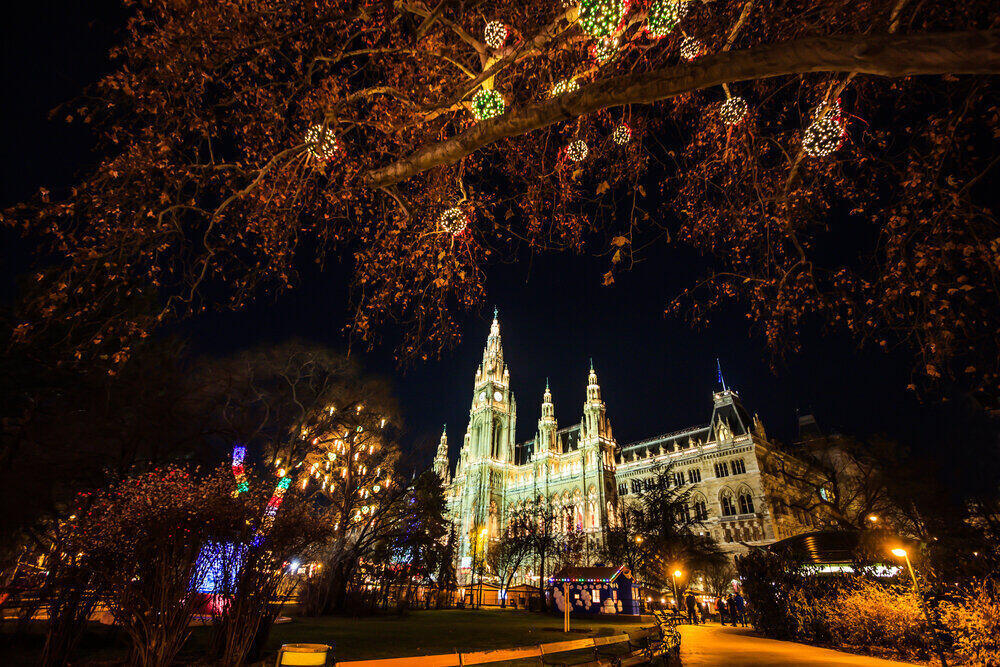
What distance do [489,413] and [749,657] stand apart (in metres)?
71.2

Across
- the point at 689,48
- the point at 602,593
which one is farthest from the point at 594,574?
the point at 689,48

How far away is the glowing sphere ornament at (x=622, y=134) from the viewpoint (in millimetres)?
7469

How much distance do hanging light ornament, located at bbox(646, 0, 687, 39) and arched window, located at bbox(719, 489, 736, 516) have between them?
188 feet

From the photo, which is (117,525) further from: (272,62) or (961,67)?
(961,67)

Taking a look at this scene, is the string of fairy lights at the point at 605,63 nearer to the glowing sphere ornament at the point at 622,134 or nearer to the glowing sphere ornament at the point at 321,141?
the glowing sphere ornament at the point at 321,141

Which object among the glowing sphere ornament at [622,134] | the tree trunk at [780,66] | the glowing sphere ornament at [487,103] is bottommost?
the tree trunk at [780,66]

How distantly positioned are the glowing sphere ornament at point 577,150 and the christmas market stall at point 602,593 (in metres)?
24.8

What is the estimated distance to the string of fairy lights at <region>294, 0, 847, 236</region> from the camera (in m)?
4.80

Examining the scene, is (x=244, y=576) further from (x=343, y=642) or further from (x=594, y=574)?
(x=594, y=574)

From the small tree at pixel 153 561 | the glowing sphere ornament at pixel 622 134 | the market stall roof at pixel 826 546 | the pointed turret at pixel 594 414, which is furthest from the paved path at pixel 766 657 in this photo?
the pointed turret at pixel 594 414

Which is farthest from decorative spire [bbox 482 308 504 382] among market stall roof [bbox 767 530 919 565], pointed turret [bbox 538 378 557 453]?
market stall roof [bbox 767 530 919 565]

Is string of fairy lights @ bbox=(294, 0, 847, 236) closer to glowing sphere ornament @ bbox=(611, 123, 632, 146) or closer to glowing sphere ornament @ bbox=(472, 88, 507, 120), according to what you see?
glowing sphere ornament @ bbox=(472, 88, 507, 120)

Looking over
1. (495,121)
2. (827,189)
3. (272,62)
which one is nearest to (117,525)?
(272,62)

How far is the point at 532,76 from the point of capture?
831 cm
